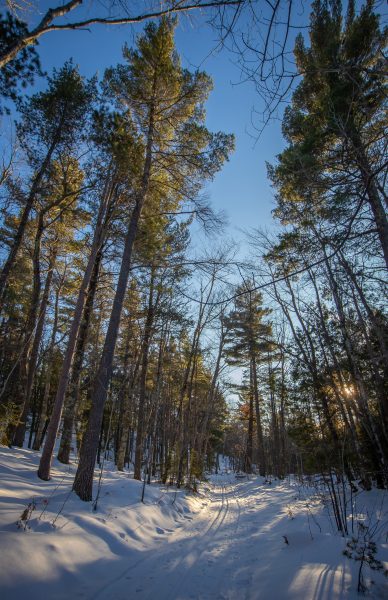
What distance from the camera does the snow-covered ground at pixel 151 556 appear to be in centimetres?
288

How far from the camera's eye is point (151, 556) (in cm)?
416

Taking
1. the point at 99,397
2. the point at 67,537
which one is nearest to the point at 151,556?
the point at 67,537

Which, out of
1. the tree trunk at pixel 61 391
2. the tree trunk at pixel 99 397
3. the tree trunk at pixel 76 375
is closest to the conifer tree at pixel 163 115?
the tree trunk at pixel 99 397

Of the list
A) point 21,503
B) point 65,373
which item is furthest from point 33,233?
point 21,503

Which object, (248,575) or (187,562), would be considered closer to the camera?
(248,575)

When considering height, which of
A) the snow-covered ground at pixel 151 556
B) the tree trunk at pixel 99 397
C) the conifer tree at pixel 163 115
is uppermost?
the conifer tree at pixel 163 115

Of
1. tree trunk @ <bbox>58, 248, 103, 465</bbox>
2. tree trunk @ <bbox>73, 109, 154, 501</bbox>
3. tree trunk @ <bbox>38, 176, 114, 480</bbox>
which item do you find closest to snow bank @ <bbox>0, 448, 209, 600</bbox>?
tree trunk @ <bbox>73, 109, 154, 501</bbox>

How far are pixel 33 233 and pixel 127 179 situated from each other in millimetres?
5573

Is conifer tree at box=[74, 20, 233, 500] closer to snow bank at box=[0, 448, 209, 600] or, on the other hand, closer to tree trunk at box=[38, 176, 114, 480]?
tree trunk at box=[38, 176, 114, 480]

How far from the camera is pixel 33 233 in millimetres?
11148

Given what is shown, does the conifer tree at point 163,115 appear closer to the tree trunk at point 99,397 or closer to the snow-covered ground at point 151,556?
the tree trunk at point 99,397

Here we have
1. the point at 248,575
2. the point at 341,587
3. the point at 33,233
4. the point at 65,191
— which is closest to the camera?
the point at 341,587

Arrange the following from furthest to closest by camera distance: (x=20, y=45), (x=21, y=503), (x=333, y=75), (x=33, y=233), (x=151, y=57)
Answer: (x=33, y=233) < (x=151, y=57) < (x=333, y=75) < (x=21, y=503) < (x=20, y=45)

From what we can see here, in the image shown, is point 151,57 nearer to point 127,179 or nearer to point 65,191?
point 127,179
